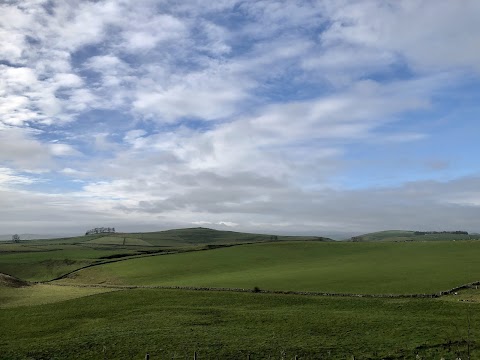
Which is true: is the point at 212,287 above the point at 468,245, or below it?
below

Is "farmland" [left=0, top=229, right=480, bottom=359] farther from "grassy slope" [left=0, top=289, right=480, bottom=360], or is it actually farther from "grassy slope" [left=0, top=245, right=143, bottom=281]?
"grassy slope" [left=0, top=245, right=143, bottom=281]

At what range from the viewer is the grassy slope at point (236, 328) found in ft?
98.5

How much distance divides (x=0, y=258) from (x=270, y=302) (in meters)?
103

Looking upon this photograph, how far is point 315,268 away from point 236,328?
1618 inches

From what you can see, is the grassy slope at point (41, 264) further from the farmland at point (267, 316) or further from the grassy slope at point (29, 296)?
the grassy slope at point (29, 296)

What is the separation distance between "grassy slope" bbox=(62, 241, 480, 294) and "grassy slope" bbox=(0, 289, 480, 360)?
9.69m

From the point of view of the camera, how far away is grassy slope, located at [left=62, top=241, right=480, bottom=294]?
5641cm

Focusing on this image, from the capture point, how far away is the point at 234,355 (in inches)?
1151

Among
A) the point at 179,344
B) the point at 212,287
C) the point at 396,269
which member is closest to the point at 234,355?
the point at 179,344

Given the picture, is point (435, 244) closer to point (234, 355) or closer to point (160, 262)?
point (160, 262)

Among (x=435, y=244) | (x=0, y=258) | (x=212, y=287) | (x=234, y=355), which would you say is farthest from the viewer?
(x=0, y=258)

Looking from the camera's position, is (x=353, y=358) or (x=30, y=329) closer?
(x=353, y=358)

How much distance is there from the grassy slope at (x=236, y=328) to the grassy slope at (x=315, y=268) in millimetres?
9692

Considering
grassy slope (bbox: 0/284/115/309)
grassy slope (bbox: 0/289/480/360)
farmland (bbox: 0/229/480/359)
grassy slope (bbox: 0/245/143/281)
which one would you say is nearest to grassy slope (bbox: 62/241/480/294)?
farmland (bbox: 0/229/480/359)
